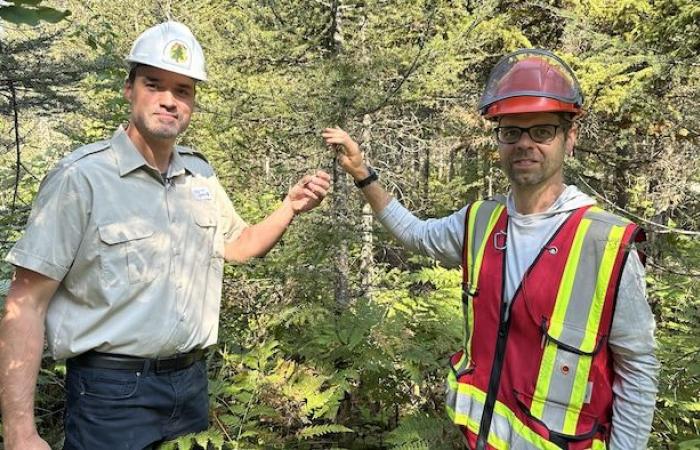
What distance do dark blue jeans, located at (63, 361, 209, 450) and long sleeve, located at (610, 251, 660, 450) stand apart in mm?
1997

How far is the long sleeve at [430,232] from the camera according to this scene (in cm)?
270

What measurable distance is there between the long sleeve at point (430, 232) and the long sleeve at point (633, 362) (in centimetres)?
88

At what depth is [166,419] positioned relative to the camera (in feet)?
8.60

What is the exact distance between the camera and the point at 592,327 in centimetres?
197

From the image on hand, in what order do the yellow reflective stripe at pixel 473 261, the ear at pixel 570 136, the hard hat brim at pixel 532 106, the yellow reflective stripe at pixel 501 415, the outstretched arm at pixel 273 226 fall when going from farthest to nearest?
1. the outstretched arm at pixel 273 226
2. the yellow reflective stripe at pixel 473 261
3. the ear at pixel 570 136
4. the hard hat brim at pixel 532 106
5. the yellow reflective stripe at pixel 501 415

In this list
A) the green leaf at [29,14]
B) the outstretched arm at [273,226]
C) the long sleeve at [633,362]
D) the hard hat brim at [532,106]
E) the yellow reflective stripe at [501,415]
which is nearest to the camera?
the green leaf at [29,14]

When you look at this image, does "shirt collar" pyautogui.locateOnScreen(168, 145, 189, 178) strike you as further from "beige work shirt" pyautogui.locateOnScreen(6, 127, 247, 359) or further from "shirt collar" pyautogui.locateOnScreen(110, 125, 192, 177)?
"shirt collar" pyautogui.locateOnScreen(110, 125, 192, 177)

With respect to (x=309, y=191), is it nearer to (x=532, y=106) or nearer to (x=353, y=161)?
(x=353, y=161)

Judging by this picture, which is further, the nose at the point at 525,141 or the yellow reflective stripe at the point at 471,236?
the yellow reflective stripe at the point at 471,236

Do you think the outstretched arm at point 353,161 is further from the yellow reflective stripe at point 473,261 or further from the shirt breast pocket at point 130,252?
the shirt breast pocket at point 130,252

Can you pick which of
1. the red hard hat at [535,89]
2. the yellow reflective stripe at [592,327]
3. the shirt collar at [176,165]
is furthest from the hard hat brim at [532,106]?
the shirt collar at [176,165]

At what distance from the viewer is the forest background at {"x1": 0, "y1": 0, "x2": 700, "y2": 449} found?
355 cm

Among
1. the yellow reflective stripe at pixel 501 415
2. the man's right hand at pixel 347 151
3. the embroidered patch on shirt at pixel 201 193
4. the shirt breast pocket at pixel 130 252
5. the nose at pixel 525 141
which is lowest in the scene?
the yellow reflective stripe at pixel 501 415

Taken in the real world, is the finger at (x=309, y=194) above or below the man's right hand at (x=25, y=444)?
above
